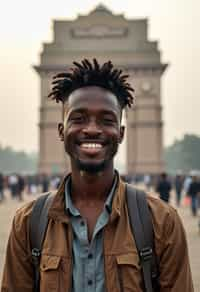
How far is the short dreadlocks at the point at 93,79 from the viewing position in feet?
7.73

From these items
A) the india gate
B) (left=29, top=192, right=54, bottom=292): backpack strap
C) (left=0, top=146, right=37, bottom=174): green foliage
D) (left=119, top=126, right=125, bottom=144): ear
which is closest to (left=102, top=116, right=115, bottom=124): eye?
(left=119, top=126, right=125, bottom=144): ear

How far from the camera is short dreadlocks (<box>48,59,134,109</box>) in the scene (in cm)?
236

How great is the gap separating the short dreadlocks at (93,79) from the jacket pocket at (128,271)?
556mm

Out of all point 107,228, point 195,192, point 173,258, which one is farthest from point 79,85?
point 195,192

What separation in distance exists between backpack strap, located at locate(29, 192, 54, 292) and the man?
0.9 inches

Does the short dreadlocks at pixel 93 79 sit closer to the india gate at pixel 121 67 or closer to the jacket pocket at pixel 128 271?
the jacket pocket at pixel 128 271

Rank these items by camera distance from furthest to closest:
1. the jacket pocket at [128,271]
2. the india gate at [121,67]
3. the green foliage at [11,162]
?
1. the green foliage at [11,162]
2. the india gate at [121,67]
3. the jacket pocket at [128,271]

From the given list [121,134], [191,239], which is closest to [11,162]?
[191,239]

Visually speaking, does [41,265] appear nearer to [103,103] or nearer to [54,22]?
[103,103]

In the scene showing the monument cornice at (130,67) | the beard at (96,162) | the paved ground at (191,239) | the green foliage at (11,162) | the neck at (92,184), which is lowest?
the green foliage at (11,162)

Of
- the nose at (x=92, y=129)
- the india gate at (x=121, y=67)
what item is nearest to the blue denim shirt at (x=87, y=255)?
the nose at (x=92, y=129)

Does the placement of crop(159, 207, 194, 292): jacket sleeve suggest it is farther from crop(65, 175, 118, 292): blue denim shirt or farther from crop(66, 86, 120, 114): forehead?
crop(66, 86, 120, 114): forehead

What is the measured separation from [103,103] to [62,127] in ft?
0.67

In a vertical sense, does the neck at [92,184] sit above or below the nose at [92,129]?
below
